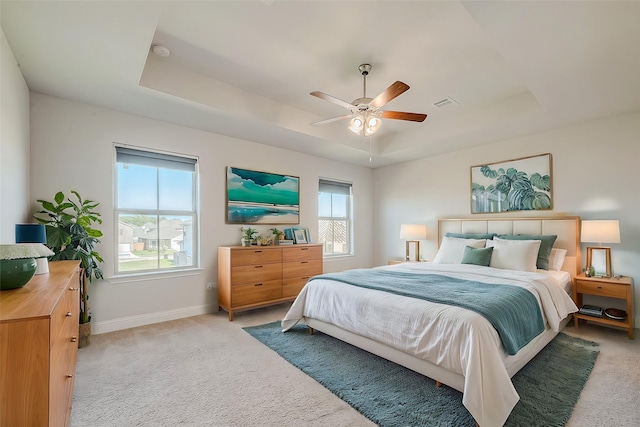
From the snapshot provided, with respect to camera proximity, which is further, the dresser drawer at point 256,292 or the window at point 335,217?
the window at point 335,217

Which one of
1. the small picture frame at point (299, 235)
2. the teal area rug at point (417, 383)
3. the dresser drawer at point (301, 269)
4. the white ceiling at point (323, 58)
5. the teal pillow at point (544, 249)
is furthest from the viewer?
the small picture frame at point (299, 235)

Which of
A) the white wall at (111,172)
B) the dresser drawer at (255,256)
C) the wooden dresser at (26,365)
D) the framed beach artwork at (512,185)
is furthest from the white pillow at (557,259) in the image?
the wooden dresser at (26,365)

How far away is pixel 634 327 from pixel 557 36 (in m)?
3.46

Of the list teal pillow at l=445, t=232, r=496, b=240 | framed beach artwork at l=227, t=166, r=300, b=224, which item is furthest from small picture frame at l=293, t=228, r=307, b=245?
teal pillow at l=445, t=232, r=496, b=240

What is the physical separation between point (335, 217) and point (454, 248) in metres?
2.27

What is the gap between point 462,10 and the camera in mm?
2188

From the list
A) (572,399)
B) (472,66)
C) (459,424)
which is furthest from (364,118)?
(572,399)

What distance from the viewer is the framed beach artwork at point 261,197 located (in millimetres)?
4312

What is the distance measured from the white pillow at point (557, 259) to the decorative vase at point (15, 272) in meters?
4.81

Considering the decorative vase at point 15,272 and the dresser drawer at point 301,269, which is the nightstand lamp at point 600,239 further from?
the decorative vase at point 15,272

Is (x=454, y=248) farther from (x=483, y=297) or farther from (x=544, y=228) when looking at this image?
(x=483, y=297)

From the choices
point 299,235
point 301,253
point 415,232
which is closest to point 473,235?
point 415,232

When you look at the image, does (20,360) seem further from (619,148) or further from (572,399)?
(619,148)

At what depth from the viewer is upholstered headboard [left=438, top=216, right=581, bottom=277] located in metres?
3.68
